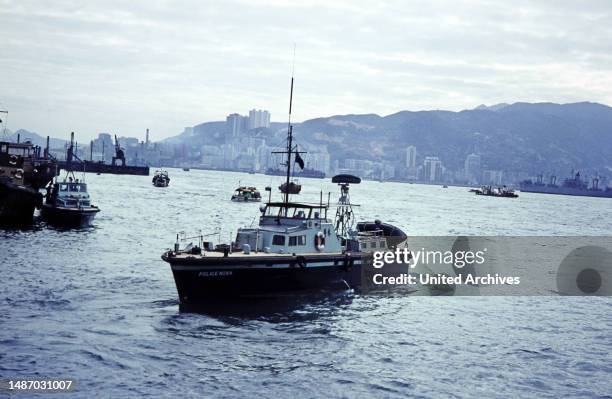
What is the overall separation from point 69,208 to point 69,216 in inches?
38.5

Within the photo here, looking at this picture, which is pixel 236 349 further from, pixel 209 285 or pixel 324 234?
pixel 324 234

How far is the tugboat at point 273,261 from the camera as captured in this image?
3034cm

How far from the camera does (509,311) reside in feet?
122

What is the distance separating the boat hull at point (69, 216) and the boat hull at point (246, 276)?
36925mm

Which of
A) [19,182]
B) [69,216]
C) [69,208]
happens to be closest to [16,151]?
[19,182]

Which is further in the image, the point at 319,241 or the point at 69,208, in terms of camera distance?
the point at 69,208

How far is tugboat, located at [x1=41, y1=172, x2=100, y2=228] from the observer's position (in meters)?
63.6

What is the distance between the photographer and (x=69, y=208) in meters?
64.0

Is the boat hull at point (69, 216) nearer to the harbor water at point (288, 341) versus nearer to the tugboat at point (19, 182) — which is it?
the tugboat at point (19, 182)

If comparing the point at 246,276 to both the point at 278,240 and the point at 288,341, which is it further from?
the point at 288,341

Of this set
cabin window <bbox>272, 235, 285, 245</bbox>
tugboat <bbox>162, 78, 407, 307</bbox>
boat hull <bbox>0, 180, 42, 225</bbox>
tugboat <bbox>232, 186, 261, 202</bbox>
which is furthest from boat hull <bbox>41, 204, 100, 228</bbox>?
tugboat <bbox>232, 186, 261, 202</bbox>

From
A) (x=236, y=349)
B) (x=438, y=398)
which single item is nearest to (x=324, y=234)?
(x=236, y=349)

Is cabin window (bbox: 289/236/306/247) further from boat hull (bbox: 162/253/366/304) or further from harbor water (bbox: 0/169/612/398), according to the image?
harbor water (bbox: 0/169/612/398)

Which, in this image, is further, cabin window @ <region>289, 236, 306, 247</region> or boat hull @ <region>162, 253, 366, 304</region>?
cabin window @ <region>289, 236, 306, 247</region>
